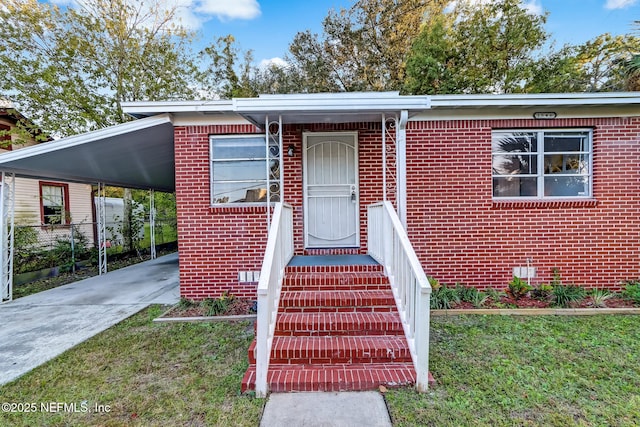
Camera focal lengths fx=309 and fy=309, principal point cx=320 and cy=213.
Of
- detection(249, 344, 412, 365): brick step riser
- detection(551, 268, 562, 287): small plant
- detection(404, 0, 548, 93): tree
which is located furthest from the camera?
detection(404, 0, 548, 93): tree

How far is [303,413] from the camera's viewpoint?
2.57m

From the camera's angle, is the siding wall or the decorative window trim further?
the decorative window trim

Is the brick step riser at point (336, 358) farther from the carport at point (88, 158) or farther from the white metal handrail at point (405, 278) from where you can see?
the carport at point (88, 158)

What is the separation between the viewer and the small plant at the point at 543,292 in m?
5.24

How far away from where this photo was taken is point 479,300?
504 cm

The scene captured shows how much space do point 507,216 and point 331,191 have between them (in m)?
3.18

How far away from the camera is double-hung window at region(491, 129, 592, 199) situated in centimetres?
556

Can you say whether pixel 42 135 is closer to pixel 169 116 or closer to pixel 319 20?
pixel 169 116

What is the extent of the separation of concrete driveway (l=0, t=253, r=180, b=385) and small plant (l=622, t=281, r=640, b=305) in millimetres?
7912

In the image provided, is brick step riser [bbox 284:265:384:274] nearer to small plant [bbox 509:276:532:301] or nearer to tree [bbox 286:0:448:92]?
small plant [bbox 509:276:532:301]

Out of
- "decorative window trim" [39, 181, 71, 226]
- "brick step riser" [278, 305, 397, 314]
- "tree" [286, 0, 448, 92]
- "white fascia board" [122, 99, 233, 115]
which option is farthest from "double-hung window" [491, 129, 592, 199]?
"decorative window trim" [39, 181, 71, 226]

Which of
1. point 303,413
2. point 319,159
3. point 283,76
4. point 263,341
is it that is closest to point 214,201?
point 319,159

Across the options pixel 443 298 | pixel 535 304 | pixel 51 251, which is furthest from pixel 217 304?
pixel 51 251

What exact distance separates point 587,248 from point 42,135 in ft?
49.2
